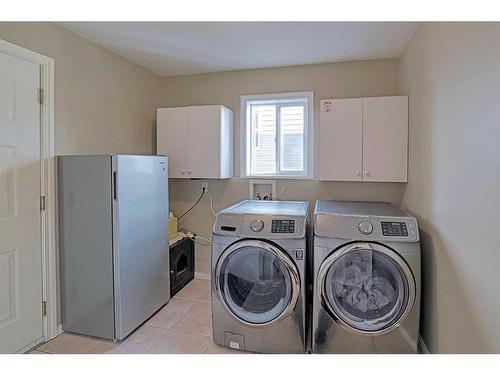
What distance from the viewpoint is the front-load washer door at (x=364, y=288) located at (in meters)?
1.89

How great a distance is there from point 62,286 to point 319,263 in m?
1.89

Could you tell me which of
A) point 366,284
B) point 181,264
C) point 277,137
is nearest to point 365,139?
point 277,137

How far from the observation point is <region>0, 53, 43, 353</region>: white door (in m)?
1.88

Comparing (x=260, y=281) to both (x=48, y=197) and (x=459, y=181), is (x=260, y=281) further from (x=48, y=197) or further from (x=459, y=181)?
(x=48, y=197)

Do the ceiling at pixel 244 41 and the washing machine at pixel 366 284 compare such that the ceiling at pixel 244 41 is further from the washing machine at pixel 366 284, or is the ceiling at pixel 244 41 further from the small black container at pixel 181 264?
the small black container at pixel 181 264

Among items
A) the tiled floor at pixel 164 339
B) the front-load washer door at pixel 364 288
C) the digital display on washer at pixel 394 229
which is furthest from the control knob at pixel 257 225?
the tiled floor at pixel 164 339

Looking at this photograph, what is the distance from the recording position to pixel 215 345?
2178 millimetres

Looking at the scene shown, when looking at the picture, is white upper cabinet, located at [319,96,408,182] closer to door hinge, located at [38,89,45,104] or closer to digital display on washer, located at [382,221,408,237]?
digital display on washer, located at [382,221,408,237]

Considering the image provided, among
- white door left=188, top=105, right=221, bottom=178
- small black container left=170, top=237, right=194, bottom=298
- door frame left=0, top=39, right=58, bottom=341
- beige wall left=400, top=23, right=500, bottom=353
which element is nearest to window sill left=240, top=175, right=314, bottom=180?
white door left=188, top=105, right=221, bottom=178

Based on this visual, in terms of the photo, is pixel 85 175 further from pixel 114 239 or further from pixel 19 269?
pixel 19 269

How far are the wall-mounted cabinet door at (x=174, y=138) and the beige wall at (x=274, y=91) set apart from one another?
1.16ft

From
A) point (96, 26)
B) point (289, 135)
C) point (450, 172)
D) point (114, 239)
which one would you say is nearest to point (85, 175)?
point (114, 239)

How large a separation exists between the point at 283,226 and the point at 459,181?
1014 millimetres

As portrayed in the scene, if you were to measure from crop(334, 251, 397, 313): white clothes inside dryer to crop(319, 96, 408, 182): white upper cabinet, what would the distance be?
0.92 meters
